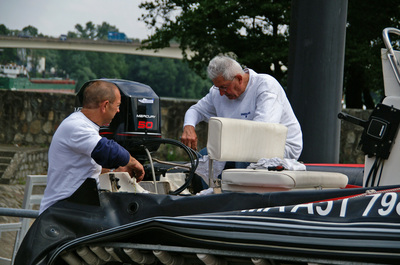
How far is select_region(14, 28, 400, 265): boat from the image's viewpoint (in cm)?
262

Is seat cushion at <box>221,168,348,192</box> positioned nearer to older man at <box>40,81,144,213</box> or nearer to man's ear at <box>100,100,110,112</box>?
older man at <box>40,81,144,213</box>

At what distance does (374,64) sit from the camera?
865 inches

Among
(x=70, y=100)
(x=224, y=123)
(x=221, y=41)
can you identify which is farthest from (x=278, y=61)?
(x=224, y=123)

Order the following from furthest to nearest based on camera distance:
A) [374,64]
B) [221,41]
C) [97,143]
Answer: [221,41], [374,64], [97,143]

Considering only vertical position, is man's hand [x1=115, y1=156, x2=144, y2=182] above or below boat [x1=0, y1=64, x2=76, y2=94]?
above

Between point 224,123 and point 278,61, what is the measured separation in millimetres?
19866

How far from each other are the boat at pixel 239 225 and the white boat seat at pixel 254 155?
4 cm

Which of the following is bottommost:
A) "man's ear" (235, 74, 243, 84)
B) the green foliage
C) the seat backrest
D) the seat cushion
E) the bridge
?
the green foliage

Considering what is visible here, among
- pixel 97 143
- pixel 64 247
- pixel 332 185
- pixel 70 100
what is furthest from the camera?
pixel 70 100

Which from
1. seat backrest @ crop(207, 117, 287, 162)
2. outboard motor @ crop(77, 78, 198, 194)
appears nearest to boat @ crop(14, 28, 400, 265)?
seat backrest @ crop(207, 117, 287, 162)

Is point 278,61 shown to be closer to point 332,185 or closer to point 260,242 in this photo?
point 332,185

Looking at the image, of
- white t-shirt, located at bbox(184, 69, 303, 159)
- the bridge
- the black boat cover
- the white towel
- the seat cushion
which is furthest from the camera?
the bridge

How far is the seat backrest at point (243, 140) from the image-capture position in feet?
14.5

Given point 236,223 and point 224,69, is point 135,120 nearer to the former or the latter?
point 224,69
